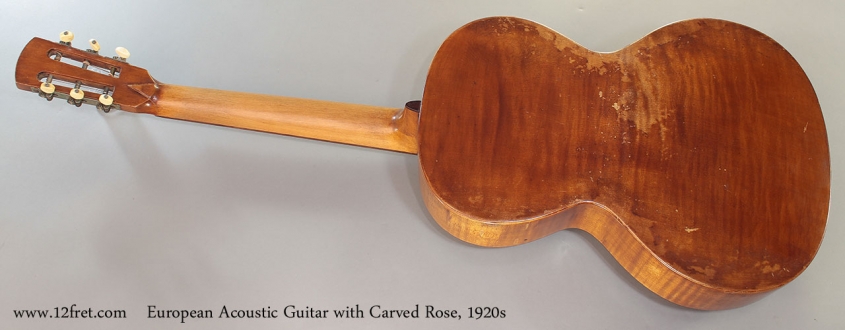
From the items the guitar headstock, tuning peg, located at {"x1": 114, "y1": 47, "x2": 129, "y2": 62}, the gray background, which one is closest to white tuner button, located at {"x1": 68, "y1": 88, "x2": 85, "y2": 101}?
the guitar headstock

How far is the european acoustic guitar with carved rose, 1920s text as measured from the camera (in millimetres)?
1270

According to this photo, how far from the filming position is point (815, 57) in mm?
1752

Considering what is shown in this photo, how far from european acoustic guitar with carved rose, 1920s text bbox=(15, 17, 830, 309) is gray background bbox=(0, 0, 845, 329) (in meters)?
0.13

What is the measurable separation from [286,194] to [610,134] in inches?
31.0

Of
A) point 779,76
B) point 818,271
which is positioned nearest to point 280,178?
point 779,76

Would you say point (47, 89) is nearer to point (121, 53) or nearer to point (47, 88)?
point (47, 88)

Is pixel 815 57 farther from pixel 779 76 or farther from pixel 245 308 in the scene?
pixel 245 308

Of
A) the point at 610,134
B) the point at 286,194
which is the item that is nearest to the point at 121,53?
the point at 286,194

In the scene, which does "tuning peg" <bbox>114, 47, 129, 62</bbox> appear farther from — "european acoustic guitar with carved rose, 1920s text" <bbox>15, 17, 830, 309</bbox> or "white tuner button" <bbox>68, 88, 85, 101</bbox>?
"white tuner button" <bbox>68, 88, 85, 101</bbox>

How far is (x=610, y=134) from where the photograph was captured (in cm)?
136

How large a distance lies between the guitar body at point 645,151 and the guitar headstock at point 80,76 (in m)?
0.69

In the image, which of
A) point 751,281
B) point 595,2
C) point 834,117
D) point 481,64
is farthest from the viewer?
point 595,2

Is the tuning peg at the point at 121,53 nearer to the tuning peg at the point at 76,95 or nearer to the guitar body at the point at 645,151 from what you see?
the tuning peg at the point at 76,95

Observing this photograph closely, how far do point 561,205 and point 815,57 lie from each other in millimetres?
1016
